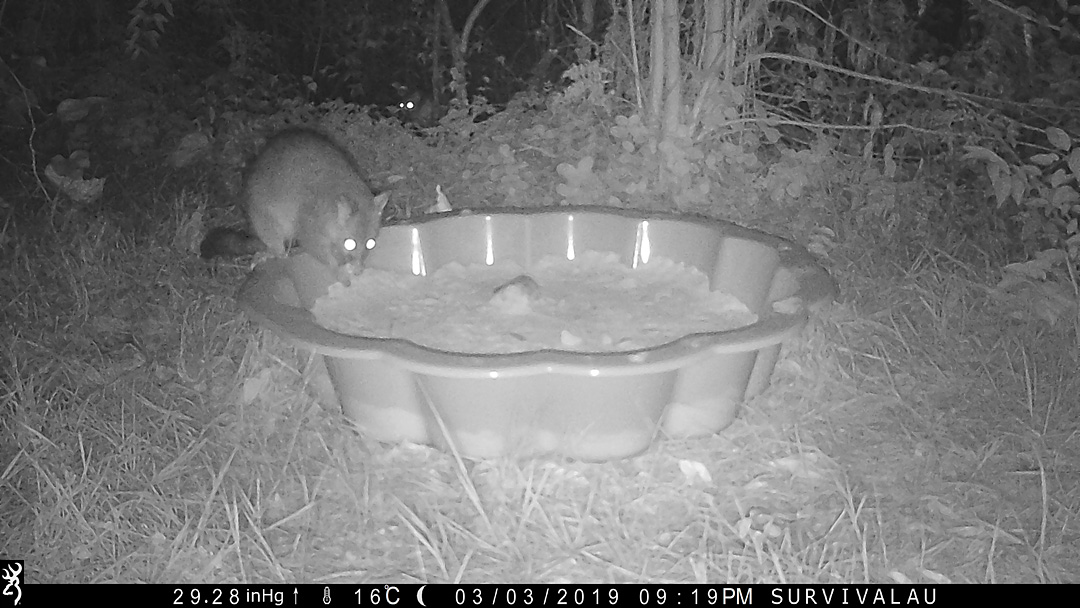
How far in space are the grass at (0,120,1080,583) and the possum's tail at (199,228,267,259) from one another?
315mm

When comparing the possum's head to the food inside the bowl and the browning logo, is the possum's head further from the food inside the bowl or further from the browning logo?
the browning logo

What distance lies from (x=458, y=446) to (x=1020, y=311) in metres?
2.22

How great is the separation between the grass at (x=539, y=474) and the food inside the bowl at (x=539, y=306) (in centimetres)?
30

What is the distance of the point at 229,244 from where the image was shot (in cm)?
382

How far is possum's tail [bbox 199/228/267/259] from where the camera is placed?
3.75 meters

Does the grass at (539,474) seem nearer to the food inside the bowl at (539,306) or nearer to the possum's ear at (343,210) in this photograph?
the food inside the bowl at (539,306)

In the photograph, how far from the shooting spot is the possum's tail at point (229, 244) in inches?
148

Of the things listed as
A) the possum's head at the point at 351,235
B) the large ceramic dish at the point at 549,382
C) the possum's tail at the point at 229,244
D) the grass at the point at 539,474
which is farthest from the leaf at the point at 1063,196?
the possum's tail at the point at 229,244

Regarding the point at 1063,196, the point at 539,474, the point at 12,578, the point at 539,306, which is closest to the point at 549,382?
the point at 539,474

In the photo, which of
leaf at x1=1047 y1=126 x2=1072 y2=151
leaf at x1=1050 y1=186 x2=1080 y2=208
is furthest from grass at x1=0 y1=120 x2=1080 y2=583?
leaf at x1=1047 y1=126 x2=1072 y2=151

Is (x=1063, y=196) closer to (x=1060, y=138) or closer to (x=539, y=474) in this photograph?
(x=1060, y=138)

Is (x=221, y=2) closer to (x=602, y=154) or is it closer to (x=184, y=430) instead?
(x=602, y=154)

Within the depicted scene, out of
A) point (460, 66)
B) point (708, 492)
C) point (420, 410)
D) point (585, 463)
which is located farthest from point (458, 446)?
point (460, 66)

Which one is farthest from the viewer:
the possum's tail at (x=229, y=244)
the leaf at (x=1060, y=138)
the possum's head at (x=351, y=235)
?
the possum's tail at (x=229, y=244)
